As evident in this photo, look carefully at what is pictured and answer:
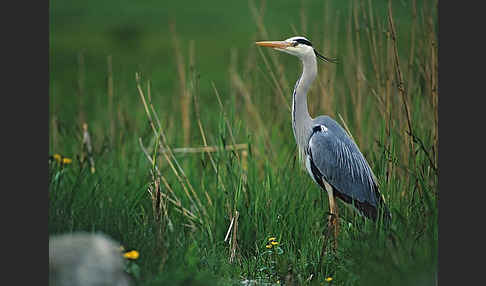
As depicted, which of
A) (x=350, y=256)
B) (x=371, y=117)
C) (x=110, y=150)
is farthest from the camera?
(x=110, y=150)

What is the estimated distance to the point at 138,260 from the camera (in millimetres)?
2373

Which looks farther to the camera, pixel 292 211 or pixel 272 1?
pixel 272 1

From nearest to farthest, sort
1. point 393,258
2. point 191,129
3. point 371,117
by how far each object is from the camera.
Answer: point 393,258, point 371,117, point 191,129

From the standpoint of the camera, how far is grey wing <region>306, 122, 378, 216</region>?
275 centimetres

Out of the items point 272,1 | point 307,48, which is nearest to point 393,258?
point 307,48

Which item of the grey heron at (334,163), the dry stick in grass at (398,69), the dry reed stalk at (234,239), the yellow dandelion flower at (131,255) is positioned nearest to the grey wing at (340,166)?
the grey heron at (334,163)

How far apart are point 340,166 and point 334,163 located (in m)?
0.03

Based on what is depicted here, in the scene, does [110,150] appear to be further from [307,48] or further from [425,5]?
[425,5]

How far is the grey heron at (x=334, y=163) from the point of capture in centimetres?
273

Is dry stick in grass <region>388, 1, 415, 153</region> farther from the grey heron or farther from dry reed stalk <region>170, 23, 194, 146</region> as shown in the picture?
dry reed stalk <region>170, 23, 194, 146</region>

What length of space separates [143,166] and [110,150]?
→ 341mm

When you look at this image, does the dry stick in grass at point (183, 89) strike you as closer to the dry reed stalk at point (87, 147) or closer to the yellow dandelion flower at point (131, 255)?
the dry reed stalk at point (87, 147)

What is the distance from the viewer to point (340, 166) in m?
2.79

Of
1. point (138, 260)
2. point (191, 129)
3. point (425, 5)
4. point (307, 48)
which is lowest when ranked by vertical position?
point (138, 260)
